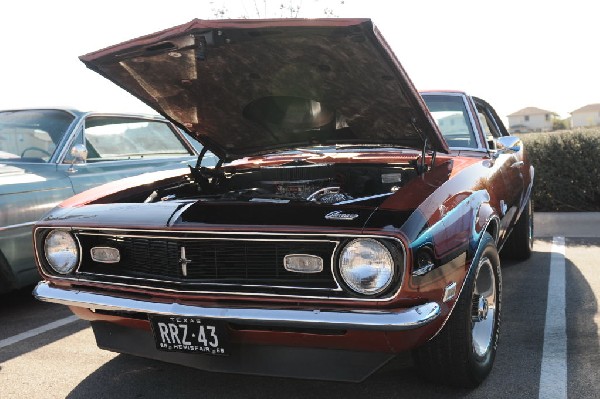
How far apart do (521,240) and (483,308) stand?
8.48 ft

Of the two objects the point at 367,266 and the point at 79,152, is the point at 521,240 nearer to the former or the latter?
the point at 367,266

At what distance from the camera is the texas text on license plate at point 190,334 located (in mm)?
2363

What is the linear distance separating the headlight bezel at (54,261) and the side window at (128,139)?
2253 millimetres

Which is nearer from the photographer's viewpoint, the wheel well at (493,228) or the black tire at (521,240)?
the wheel well at (493,228)

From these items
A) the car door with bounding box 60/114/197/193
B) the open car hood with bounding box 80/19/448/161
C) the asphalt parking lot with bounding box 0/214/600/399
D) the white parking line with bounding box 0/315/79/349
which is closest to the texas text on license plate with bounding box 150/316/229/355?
the asphalt parking lot with bounding box 0/214/600/399

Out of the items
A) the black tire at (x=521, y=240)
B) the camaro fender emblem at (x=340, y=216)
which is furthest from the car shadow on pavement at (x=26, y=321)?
the black tire at (x=521, y=240)

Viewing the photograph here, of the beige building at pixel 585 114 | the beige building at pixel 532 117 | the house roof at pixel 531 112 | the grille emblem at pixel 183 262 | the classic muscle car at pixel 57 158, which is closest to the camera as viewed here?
the grille emblem at pixel 183 262

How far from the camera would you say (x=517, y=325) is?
3689 millimetres

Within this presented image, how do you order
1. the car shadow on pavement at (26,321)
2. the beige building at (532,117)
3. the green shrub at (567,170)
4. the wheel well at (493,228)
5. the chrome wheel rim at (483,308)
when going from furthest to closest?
the beige building at (532,117) → the green shrub at (567,170) → the car shadow on pavement at (26,321) → the wheel well at (493,228) → the chrome wheel rim at (483,308)

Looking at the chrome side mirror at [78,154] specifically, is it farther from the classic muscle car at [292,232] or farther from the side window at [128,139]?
the classic muscle car at [292,232]

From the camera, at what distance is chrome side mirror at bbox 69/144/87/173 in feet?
14.9

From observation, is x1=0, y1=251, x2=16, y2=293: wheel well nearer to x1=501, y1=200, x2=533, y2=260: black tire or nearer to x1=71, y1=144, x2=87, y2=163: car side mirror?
x1=71, y1=144, x2=87, y2=163: car side mirror

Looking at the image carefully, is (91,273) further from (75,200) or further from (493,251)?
(493,251)

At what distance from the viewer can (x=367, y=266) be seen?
7.43 feet
